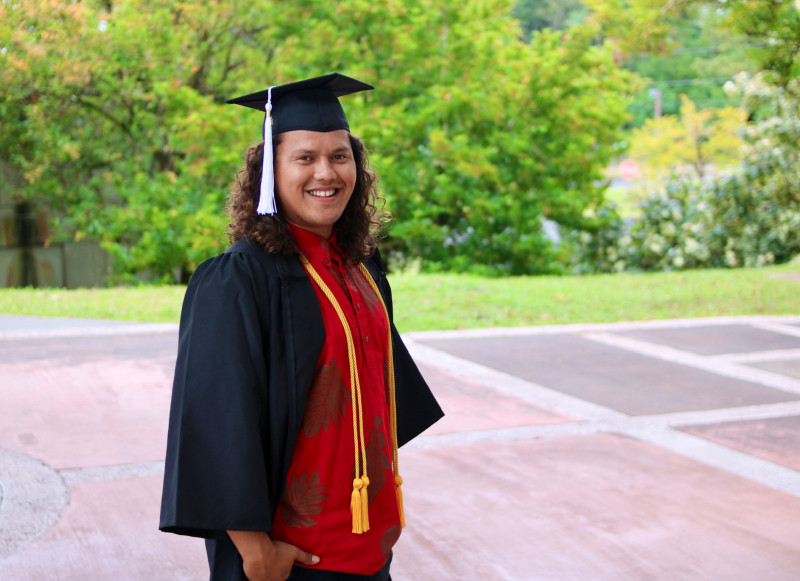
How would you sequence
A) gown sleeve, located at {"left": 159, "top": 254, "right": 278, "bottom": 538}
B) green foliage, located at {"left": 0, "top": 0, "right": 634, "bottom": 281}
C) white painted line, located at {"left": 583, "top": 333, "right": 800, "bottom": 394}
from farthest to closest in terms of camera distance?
green foliage, located at {"left": 0, "top": 0, "right": 634, "bottom": 281}, white painted line, located at {"left": 583, "top": 333, "right": 800, "bottom": 394}, gown sleeve, located at {"left": 159, "top": 254, "right": 278, "bottom": 538}

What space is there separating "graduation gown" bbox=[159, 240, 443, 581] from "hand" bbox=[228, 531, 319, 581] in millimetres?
43

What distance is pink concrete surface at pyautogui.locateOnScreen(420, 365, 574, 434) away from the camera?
5816 millimetres

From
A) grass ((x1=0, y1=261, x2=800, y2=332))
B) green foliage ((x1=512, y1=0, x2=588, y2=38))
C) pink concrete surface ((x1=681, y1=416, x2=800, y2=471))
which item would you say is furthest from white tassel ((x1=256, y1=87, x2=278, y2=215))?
green foliage ((x1=512, y1=0, x2=588, y2=38))

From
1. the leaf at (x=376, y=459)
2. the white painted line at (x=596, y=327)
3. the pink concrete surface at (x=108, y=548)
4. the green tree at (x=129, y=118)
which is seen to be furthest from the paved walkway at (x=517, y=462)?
the green tree at (x=129, y=118)

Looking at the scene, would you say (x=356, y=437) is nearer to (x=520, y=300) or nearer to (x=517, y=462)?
(x=517, y=462)

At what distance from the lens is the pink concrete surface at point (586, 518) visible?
376 cm

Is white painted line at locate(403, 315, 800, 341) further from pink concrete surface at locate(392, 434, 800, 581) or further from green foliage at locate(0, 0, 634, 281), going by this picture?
green foliage at locate(0, 0, 634, 281)

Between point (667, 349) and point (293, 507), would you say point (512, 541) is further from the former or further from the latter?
point (667, 349)

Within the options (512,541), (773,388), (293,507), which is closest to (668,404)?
(773,388)

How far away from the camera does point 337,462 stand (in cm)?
208

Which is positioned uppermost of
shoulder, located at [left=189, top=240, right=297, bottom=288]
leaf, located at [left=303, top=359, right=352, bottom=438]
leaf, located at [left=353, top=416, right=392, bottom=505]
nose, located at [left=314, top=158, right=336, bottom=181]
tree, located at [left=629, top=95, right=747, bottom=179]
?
tree, located at [left=629, top=95, right=747, bottom=179]

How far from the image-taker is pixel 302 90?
217 centimetres

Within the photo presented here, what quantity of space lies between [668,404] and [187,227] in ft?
29.0

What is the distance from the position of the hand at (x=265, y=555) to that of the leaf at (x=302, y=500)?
0.06 m
